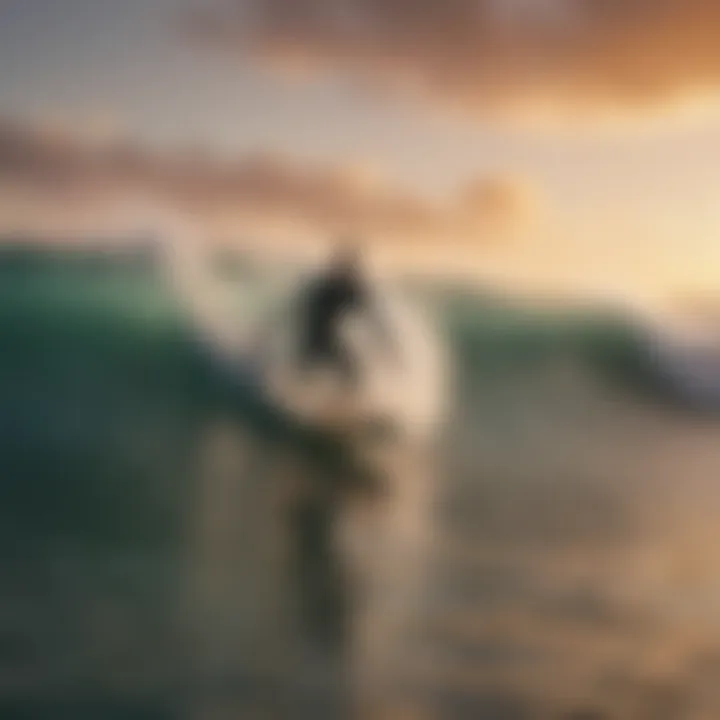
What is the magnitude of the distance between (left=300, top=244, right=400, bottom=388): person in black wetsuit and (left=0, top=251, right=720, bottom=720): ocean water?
7 cm

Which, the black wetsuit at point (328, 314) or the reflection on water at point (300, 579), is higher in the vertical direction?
the black wetsuit at point (328, 314)

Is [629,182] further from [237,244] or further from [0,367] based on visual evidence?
[0,367]

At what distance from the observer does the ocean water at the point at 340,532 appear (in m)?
1.06

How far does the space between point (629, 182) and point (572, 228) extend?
75mm

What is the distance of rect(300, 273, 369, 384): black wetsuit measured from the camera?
1.11 metres

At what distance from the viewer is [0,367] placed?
42.9 inches

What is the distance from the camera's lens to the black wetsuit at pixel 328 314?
43.6 inches

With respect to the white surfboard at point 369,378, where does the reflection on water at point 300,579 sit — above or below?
below

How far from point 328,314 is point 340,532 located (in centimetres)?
21

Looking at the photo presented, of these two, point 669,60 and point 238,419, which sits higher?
point 669,60

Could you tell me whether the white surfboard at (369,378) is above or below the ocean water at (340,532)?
above

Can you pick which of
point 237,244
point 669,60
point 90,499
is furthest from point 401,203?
point 90,499

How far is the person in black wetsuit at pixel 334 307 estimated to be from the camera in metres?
1.11

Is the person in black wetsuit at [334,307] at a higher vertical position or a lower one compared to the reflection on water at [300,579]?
higher
